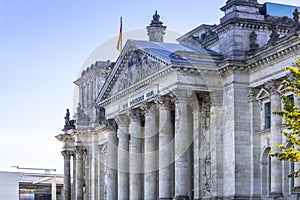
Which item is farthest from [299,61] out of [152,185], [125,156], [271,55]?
[125,156]

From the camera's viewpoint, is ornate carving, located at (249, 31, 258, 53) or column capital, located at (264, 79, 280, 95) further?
ornate carving, located at (249, 31, 258, 53)

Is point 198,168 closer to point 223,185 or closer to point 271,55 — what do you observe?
point 223,185

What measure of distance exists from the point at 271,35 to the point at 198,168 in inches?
490

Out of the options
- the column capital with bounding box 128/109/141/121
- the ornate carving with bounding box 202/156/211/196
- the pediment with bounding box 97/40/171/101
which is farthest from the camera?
the column capital with bounding box 128/109/141/121

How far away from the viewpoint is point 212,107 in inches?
2435

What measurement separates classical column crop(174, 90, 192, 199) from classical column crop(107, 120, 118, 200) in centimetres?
1597

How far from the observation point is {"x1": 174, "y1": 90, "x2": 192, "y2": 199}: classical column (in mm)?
60875

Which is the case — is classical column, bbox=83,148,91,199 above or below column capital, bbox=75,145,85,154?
below

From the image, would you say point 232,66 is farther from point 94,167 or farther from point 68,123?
point 68,123

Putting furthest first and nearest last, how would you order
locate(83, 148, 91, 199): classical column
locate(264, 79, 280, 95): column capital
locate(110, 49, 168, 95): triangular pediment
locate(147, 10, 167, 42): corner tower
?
locate(83, 148, 91, 199): classical column, locate(147, 10, 167, 42): corner tower, locate(110, 49, 168, 95): triangular pediment, locate(264, 79, 280, 95): column capital

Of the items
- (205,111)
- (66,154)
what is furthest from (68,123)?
(205,111)

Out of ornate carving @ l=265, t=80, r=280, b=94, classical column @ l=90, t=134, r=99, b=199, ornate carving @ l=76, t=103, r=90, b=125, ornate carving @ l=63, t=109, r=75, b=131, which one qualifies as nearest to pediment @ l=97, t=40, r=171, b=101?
ornate carving @ l=265, t=80, r=280, b=94

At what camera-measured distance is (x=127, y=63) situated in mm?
70438

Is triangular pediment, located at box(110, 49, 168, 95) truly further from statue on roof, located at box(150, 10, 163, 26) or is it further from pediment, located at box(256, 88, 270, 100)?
statue on roof, located at box(150, 10, 163, 26)
